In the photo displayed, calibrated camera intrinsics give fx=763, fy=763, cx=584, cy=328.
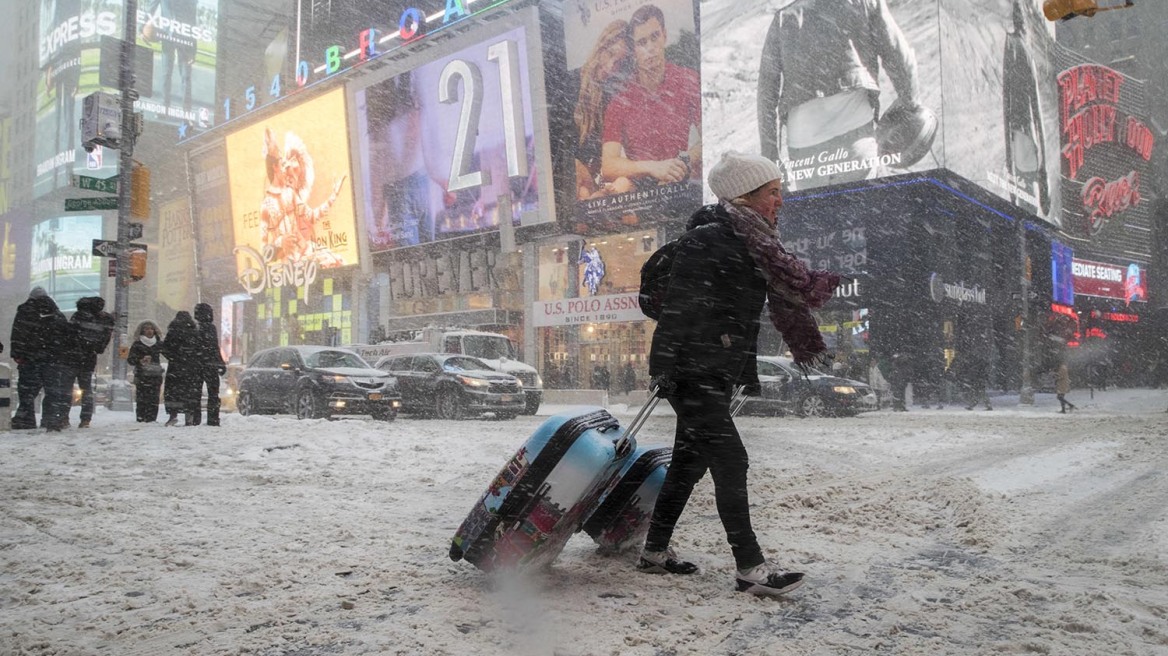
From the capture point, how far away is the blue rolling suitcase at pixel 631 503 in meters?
3.36

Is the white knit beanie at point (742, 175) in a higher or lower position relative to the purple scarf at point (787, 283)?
higher

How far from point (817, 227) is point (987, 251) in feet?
23.3

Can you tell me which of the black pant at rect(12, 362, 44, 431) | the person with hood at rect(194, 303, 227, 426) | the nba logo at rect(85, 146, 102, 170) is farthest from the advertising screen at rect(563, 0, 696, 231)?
the nba logo at rect(85, 146, 102, 170)

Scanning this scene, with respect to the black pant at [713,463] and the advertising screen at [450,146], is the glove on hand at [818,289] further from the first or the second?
the advertising screen at [450,146]

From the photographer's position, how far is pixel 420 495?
5340 mm

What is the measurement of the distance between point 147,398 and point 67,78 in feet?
273

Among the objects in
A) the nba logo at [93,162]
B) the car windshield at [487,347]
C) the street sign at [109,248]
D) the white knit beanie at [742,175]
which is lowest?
the car windshield at [487,347]

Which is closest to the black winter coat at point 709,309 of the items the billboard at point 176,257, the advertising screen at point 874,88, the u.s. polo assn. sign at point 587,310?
the advertising screen at point 874,88

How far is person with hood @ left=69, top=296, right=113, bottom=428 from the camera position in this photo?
9703 millimetres

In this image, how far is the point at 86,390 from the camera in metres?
10.3

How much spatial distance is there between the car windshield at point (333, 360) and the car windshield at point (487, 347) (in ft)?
15.2

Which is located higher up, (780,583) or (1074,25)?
(1074,25)

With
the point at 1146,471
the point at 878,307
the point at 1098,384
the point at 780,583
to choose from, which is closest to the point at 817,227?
the point at 878,307

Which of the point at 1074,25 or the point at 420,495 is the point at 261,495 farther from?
the point at 1074,25
